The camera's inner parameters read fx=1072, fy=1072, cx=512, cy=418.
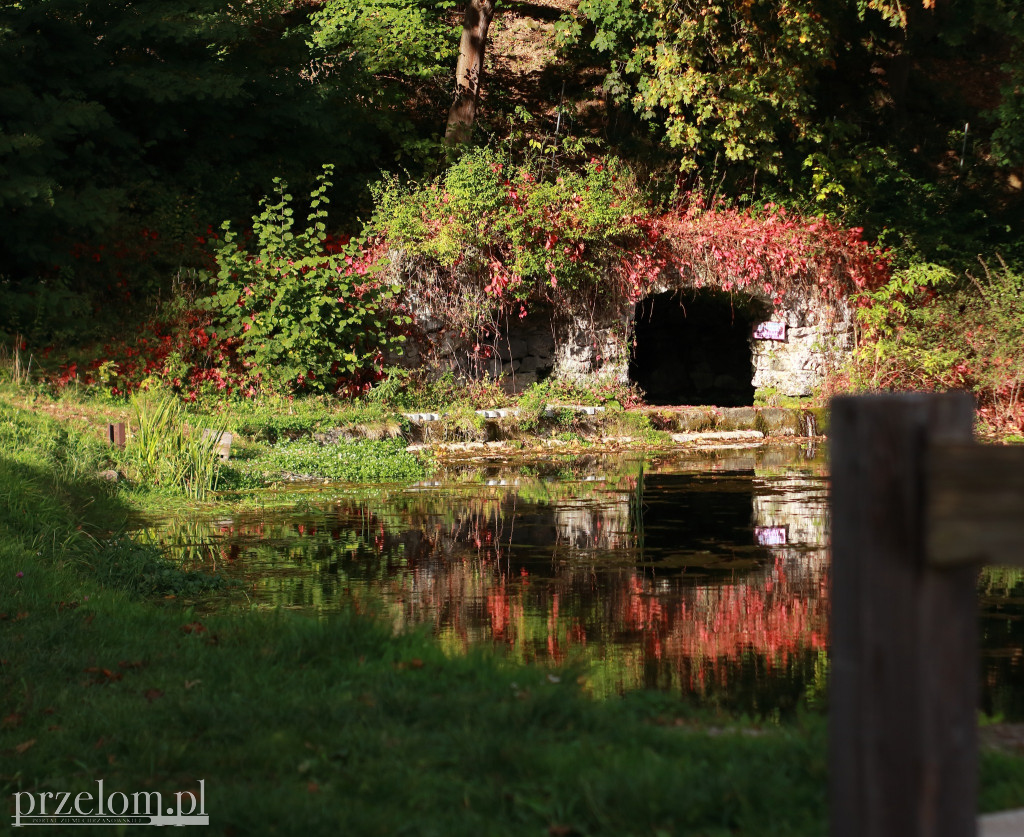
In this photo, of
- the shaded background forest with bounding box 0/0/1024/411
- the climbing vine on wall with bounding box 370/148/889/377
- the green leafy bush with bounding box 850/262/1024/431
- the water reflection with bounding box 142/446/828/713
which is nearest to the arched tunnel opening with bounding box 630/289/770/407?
the shaded background forest with bounding box 0/0/1024/411

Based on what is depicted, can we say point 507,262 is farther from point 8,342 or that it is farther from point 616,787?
point 616,787

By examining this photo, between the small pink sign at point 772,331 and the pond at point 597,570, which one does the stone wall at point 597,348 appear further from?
the pond at point 597,570

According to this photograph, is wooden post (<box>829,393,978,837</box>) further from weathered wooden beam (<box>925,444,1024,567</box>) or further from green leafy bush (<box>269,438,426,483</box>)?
green leafy bush (<box>269,438,426,483</box>)

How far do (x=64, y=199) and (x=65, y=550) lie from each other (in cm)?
976

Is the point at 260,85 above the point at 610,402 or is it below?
above

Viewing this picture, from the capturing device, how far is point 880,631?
6.75ft

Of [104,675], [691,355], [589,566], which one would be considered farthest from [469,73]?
[104,675]

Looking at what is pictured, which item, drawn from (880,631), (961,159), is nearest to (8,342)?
(880,631)

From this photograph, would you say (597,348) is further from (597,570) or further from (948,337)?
(597,570)

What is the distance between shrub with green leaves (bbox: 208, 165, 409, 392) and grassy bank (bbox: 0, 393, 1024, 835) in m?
10.0

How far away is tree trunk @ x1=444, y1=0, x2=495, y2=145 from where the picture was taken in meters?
20.0

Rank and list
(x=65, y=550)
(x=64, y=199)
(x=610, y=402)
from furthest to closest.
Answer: (x=610, y=402), (x=64, y=199), (x=65, y=550)

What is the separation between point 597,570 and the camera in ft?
24.6

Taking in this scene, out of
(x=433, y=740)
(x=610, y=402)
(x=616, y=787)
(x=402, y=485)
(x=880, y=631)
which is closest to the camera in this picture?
(x=880, y=631)
